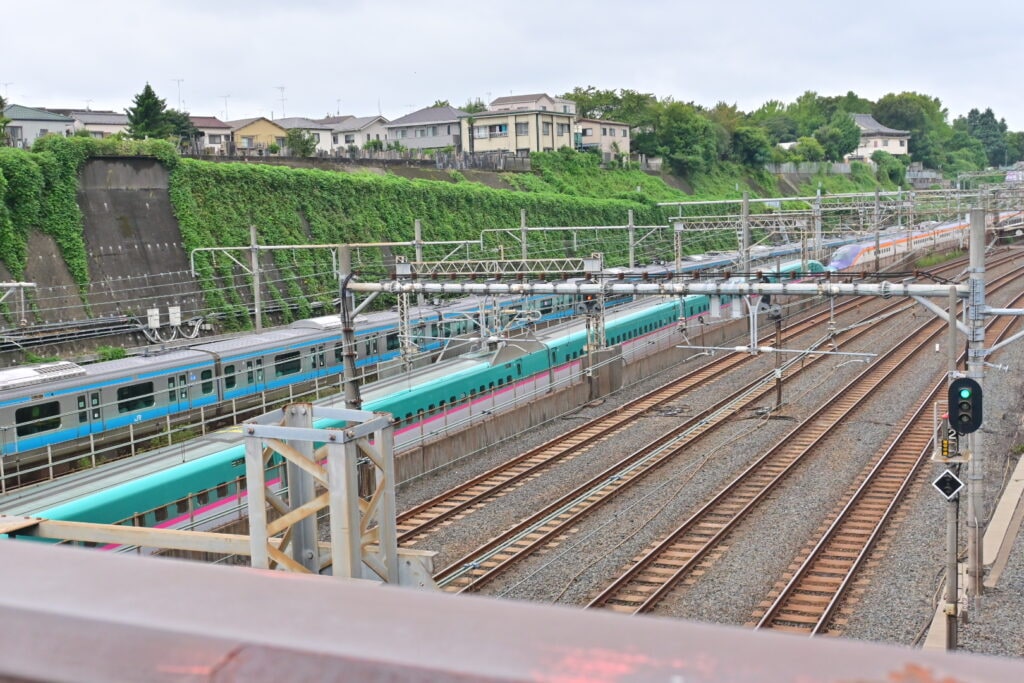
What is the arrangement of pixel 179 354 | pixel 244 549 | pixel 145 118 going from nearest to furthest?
pixel 244 549 → pixel 179 354 → pixel 145 118

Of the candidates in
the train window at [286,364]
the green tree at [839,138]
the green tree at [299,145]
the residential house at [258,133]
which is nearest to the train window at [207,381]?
the train window at [286,364]

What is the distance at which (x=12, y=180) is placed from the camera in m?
26.4

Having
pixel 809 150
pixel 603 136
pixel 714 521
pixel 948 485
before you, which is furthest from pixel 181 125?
pixel 809 150

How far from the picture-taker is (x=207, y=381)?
19.3 m

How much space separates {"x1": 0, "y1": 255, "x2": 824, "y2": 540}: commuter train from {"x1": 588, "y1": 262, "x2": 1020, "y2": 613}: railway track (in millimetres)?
3932

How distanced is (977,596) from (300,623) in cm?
1255

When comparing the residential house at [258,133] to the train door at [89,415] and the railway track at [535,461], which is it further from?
the train door at [89,415]

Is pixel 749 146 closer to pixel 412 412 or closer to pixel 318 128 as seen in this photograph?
pixel 318 128

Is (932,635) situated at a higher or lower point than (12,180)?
lower

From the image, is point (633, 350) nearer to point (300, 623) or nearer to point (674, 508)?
point (674, 508)

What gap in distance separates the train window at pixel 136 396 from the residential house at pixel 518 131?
38176 mm

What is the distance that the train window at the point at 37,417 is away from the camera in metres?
16.3

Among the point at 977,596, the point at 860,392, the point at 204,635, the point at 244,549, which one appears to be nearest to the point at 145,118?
the point at 860,392

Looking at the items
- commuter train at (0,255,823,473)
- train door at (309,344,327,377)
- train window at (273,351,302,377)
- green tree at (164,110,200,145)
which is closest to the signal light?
commuter train at (0,255,823,473)
